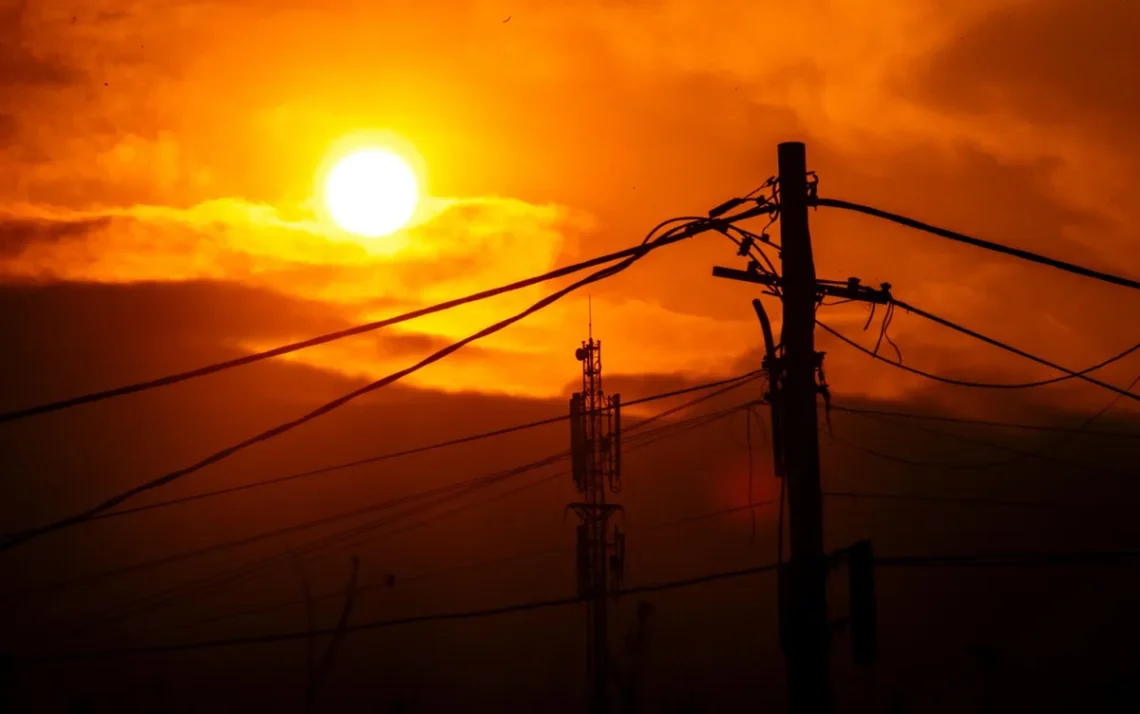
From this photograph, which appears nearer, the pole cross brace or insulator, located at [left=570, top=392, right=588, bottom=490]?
the pole cross brace

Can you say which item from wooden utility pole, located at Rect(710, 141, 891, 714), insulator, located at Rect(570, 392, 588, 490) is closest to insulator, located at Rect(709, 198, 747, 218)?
wooden utility pole, located at Rect(710, 141, 891, 714)

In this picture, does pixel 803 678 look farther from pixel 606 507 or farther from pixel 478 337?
pixel 606 507

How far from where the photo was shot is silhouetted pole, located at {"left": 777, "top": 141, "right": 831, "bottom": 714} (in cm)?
1656

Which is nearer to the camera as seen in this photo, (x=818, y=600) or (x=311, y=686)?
(x=818, y=600)

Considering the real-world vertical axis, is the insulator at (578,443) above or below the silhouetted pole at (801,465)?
above

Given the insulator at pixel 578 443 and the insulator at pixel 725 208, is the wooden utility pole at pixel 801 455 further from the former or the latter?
the insulator at pixel 578 443

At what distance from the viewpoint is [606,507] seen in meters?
39.3

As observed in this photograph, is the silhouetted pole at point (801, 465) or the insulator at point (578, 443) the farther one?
the insulator at point (578, 443)

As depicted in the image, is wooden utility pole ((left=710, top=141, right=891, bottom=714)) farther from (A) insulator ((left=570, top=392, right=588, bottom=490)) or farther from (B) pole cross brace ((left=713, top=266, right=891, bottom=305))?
(A) insulator ((left=570, top=392, right=588, bottom=490))

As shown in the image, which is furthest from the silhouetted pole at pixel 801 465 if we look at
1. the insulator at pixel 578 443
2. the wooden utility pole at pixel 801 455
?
the insulator at pixel 578 443

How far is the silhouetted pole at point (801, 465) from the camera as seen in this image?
1656 cm

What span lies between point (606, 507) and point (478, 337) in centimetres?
2186

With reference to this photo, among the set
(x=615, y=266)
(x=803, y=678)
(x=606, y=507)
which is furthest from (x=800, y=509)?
(x=606, y=507)

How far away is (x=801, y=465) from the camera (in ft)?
54.9
